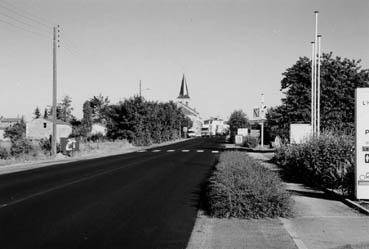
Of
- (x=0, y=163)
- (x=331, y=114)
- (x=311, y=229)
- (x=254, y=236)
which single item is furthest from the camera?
(x=331, y=114)

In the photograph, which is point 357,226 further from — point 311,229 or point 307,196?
point 307,196

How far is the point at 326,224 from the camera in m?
8.80

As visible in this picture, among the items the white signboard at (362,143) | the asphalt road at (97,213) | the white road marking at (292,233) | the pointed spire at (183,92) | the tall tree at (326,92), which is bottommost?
the asphalt road at (97,213)

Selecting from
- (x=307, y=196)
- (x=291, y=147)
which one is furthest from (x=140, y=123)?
(x=307, y=196)

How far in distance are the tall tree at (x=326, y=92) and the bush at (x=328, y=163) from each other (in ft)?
51.0

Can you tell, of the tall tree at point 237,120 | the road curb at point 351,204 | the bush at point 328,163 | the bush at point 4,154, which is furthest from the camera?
the tall tree at point 237,120

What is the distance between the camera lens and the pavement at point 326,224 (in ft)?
23.9

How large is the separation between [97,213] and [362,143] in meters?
6.23

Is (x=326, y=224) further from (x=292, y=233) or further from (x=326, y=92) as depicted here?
(x=326, y=92)

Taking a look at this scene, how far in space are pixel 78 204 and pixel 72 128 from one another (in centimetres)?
9145

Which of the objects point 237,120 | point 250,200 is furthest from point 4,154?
point 237,120

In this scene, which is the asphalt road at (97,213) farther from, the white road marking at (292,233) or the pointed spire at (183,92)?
the pointed spire at (183,92)

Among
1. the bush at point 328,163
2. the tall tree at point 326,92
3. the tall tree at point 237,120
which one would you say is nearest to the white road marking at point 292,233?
the bush at point 328,163

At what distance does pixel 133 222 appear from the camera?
9.12 meters
